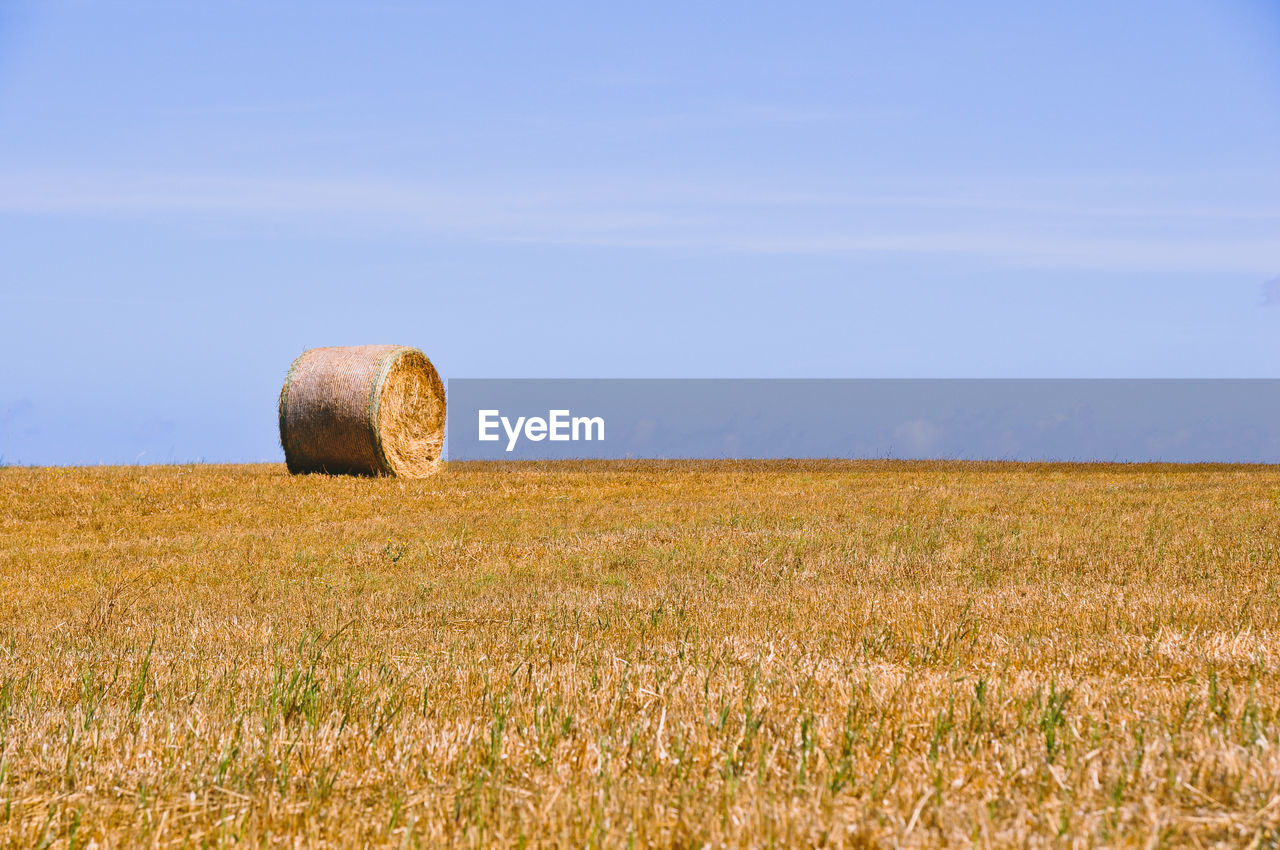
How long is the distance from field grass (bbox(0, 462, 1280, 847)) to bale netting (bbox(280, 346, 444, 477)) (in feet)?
26.8

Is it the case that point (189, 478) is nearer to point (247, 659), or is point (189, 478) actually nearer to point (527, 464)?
point (527, 464)

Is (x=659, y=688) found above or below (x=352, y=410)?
below

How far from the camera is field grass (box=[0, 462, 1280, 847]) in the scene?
11.6ft

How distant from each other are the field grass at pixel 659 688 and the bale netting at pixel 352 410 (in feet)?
26.8

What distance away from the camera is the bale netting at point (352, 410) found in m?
22.2

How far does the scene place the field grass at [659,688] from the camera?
11.6ft

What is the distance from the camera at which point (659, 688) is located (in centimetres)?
507

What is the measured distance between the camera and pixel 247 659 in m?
6.74

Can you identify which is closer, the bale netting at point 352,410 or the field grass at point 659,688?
the field grass at point 659,688

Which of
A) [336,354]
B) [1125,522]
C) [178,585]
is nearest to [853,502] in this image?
[1125,522]

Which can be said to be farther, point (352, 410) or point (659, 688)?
point (352, 410)

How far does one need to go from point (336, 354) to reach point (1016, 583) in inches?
663

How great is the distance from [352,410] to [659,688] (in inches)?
713

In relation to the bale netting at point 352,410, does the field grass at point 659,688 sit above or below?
below
